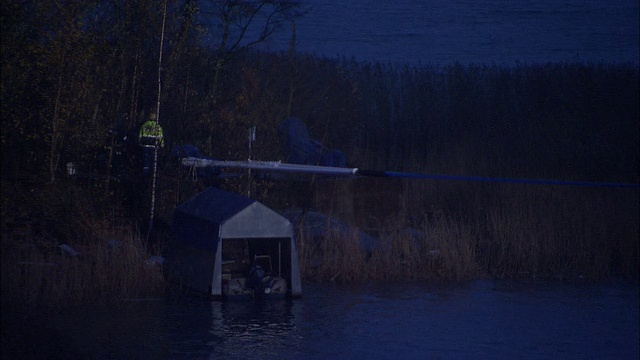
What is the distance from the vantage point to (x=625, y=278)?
12.3 metres

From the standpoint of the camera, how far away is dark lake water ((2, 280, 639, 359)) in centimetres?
747

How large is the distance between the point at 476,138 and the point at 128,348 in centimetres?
1687

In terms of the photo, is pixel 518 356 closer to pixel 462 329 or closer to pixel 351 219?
pixel 462 329

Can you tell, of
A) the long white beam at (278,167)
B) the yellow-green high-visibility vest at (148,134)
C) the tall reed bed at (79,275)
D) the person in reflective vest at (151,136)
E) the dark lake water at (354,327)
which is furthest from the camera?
the yellow-green high-visibility vest at (148,134)

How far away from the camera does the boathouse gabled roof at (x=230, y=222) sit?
9344mm

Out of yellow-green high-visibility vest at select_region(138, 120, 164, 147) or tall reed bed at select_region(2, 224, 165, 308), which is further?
yellow-green high-visibility vest at select_region(138, 120, 164, 147)

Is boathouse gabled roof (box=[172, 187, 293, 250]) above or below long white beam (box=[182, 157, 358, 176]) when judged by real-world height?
below

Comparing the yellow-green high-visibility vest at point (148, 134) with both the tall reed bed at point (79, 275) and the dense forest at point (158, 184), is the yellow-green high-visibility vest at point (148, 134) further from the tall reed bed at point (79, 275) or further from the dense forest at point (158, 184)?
the tall reed bed at point (79, 275)

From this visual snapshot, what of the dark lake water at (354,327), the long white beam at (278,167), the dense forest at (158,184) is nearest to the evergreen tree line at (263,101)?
the dense forest at (158,184)

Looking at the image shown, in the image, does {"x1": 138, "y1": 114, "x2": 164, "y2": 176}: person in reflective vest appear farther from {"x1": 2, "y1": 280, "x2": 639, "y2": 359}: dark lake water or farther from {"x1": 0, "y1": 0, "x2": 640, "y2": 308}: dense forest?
{"x1": 2, "y1": 280, "x2": 639, "y2": 359}: dark lake water

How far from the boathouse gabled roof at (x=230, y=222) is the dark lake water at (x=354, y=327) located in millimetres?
826

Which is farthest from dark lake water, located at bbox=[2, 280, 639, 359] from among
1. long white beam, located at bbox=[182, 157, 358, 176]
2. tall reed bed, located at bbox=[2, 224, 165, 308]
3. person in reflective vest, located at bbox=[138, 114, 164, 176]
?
person in reflective vest, located at bbox=[138, 114, 164, 176]

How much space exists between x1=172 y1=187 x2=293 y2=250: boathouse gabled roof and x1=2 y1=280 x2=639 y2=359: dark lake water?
2.71 ft

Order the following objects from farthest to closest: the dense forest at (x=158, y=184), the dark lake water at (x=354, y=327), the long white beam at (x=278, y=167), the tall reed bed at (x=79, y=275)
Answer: the dense forest at (x=158, y=184)
the long white beam at (x=278, y=167)
the tall reed bed at (x=79, y=275)
the dark lake water at (x=354, y=327)
